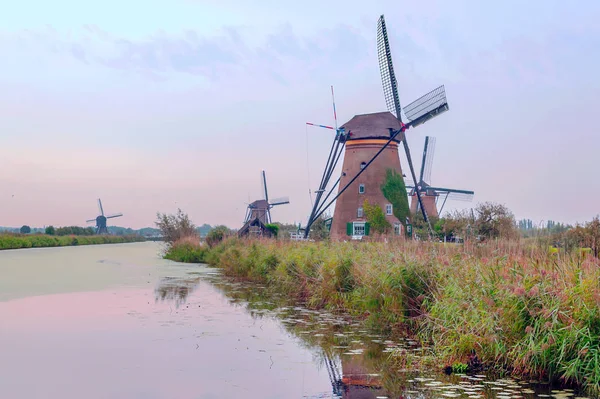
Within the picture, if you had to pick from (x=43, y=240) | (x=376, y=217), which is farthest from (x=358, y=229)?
(x=43, y=240)

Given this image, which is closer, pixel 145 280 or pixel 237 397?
pixel 237 397

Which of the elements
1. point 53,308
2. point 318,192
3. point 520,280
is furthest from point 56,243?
point 520,280

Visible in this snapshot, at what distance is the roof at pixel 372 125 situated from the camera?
31.2 m

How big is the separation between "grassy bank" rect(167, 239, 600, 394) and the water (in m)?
0.35

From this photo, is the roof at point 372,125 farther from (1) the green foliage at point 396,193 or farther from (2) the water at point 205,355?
(2) the water at point 205,355

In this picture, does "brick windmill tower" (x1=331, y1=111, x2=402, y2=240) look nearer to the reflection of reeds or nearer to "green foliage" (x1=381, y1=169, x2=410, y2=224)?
"green foliage" (x1=381, y1=169, x2=410, y2=224)

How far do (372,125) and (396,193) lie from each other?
3.61 metres

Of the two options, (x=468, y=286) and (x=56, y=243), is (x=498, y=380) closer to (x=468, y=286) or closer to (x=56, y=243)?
(x=468, y=286)

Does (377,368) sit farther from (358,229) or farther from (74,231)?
(74,231)

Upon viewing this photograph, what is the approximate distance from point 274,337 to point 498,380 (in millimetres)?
3988

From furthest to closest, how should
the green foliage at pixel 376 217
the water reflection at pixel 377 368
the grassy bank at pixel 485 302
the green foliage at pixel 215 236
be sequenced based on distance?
the green foliage at pixel 215 236
the green foliage at pixel 376 217
the grassy bank at pixel 485 302
the water reflection at pixel 377 368

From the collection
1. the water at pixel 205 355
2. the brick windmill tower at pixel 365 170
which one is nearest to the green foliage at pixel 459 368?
the water at pixel 205 355

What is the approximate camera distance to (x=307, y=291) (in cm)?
1462

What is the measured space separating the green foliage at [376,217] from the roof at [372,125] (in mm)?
3362
